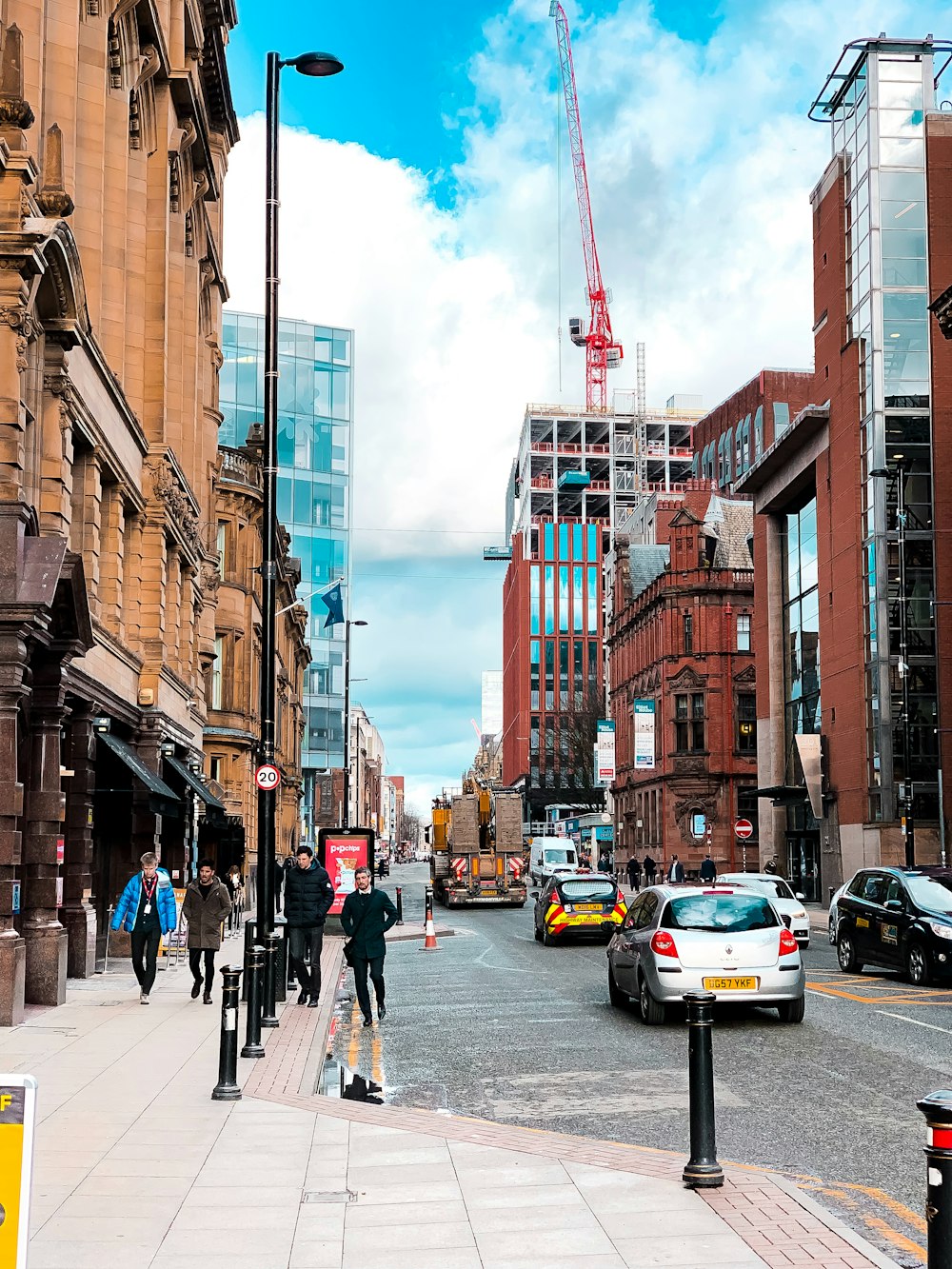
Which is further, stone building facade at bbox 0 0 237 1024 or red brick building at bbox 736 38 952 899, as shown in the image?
red brick building at bbox 736 38 952 899

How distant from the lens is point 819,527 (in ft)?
175

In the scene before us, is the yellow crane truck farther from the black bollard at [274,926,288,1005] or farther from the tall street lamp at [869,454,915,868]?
the black bollard at [274,926,288,1005]

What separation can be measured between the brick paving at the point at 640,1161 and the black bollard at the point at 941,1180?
65.7 inches

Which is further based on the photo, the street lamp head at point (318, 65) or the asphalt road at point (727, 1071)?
the street lamp head at point (318, 65)

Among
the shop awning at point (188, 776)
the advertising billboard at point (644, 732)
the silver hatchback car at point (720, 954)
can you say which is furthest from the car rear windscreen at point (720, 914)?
the advertising billboard at point (644, 732)

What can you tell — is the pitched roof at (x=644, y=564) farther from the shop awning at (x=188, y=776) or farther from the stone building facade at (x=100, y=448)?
the shop awning at (x=188, y=776)

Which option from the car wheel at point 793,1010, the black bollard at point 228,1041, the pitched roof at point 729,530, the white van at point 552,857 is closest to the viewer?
the black bollard at point 228,1041

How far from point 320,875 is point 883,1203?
11559 millimetres

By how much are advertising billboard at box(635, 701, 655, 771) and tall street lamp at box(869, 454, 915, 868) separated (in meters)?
24.9

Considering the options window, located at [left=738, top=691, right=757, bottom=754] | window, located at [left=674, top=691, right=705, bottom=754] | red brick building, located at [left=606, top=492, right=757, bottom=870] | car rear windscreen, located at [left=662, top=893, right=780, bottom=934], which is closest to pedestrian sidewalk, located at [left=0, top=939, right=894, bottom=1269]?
car rear windscreen, located at [left=662, top=893, right=780, bottom=934]

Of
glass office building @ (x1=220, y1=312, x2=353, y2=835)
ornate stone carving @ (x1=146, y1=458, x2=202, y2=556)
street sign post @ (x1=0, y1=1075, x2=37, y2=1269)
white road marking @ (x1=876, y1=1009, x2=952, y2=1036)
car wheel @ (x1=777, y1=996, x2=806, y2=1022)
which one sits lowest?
white road marking @ (x1=876, y1=1009, x2=952, y2=1036)

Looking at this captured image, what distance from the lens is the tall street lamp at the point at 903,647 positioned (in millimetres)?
39375

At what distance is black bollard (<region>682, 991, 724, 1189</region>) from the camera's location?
300 inches

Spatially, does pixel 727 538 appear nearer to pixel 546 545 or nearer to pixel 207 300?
pixel 207 300
